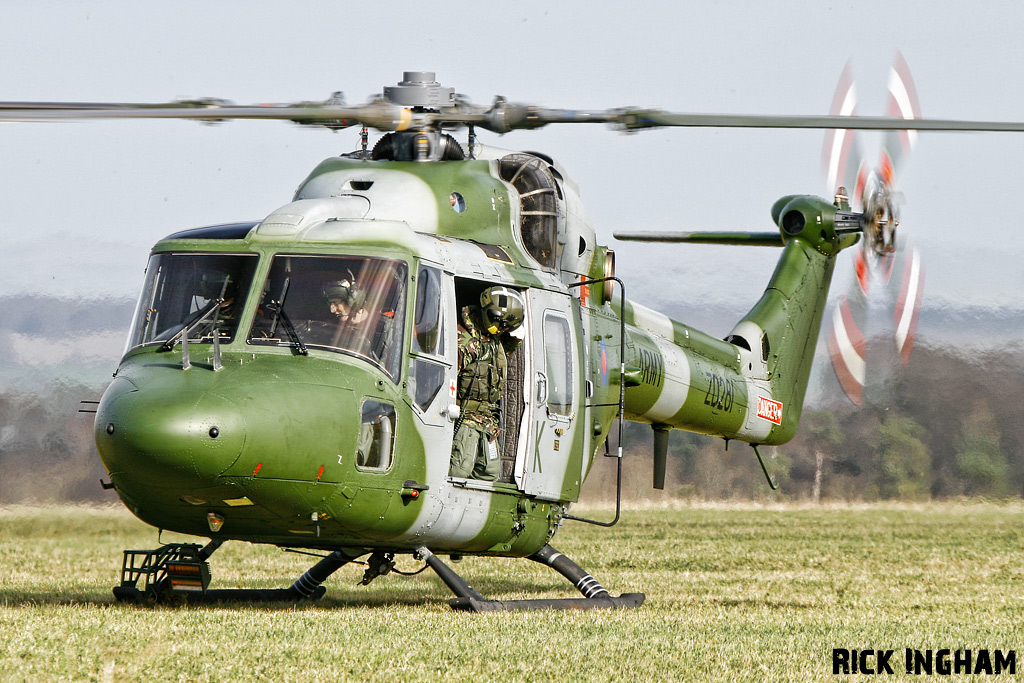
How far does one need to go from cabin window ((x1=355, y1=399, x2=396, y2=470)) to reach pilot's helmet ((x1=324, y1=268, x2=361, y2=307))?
744mm

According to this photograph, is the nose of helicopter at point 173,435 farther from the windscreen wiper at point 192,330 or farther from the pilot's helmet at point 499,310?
the pilot's helmet at point 499,310

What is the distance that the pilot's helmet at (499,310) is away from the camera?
10.0m

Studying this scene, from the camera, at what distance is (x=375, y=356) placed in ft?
29.7

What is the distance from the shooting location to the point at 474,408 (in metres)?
10.2

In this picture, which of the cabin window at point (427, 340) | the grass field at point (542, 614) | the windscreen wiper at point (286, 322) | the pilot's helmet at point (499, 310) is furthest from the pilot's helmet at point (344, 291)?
the grass field at point (542, 614)

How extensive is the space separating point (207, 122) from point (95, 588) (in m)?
4.55

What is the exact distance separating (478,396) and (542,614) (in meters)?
1.70

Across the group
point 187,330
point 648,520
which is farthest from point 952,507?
point 187,330

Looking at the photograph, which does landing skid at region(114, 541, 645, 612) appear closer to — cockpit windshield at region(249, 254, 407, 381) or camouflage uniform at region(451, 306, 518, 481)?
camouflage uniform at region(451, 306, 518, 481)

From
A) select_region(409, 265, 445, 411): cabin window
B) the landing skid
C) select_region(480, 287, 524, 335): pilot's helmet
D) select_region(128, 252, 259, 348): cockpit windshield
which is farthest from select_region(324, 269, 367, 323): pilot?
the landing skid

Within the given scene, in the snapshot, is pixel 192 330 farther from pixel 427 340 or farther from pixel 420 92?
pixel 420 92

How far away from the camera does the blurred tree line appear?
24062mm

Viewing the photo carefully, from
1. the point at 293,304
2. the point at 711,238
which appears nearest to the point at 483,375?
the point at 293,304

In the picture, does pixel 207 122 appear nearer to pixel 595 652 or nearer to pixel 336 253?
pixel 336 253
